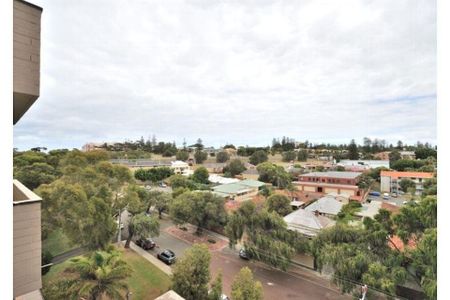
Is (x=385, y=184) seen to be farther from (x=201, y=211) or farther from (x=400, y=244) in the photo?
(x=201, y=211)

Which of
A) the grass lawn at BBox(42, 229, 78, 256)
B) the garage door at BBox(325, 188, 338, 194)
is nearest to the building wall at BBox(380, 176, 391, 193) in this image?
the garage door at BBox(325, 188, 338, 194)

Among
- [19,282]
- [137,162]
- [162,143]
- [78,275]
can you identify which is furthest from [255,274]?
[162,143]

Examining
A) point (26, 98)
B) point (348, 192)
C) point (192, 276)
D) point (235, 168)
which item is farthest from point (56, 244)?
point (235, 168)

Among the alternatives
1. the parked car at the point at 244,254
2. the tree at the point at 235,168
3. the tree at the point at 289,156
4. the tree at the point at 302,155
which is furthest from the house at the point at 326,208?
the tree at the point at 302,155

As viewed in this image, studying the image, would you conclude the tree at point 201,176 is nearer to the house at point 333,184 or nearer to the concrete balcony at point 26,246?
the house at point 333,184

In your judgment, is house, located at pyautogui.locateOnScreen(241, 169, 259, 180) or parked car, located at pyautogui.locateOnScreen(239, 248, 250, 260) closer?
parked car, located at pyautogui.locateOnScreen(239, 248, 250, 260)

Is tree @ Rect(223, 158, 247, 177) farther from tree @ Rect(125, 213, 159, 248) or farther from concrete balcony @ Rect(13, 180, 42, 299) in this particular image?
concrete balcony @ Rect(13, 180, 42, 299)
